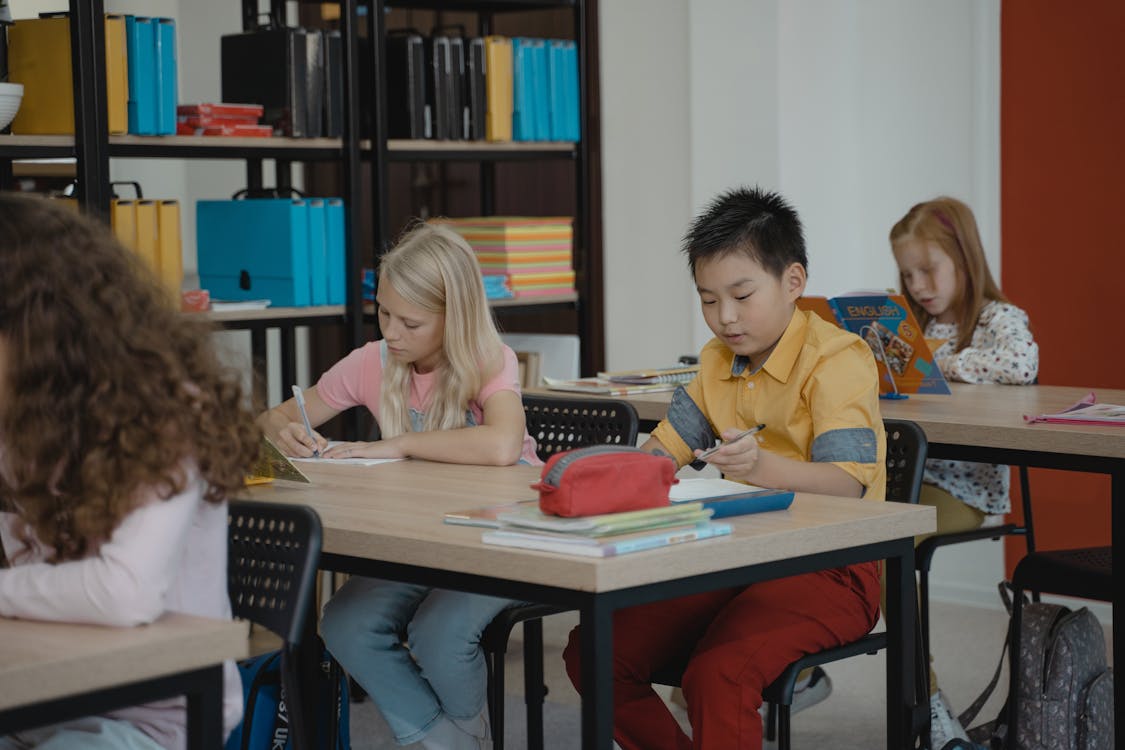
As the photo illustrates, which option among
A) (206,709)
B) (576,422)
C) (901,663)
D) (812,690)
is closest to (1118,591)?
(901,663)

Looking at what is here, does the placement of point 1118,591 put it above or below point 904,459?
below

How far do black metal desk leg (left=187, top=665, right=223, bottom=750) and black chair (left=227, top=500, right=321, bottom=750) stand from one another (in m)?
0.33

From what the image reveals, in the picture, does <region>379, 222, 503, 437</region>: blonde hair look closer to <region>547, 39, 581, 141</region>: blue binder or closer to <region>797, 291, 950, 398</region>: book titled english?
<region>797, 291, 950, 398</region>: book titled english

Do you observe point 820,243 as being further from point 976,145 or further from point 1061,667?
point 1061,667

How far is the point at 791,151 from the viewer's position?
188 inches

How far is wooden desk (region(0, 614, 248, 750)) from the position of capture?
1.42 m

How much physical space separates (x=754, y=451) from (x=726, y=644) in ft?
0.94

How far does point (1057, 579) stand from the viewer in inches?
116

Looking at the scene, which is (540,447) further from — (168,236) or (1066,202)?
(1066,202)

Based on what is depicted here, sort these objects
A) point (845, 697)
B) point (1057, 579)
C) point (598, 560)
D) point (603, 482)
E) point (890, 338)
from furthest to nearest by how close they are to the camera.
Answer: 1. point (845, 697)
2. point (890, 338)
3. point (1057, 579)
4. point (603, 482)
5. point (598, 560)

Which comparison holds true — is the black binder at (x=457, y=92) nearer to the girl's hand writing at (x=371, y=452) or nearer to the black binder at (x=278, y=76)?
the black binder at (x=278, y=76)

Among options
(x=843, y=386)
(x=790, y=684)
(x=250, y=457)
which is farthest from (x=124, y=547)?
(x=843, y=386)

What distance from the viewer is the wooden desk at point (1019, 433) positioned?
2701mm

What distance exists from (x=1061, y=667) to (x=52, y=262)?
2034 mm
